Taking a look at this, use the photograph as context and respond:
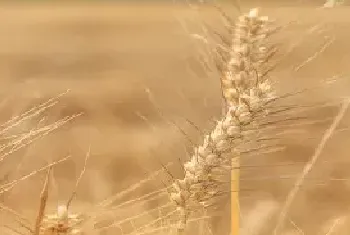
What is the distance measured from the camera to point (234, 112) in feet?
1.27

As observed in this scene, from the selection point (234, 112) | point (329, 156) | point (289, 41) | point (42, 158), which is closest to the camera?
point (234, 112)

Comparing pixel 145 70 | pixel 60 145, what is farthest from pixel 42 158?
pixel 145 70

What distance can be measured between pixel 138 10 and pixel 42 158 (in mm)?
328

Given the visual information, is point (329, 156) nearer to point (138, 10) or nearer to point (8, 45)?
point (138, 10)

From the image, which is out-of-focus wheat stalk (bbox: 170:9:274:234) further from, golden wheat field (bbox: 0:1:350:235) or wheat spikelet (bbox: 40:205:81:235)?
golden wheat field (bbox: 0:1:350:235)

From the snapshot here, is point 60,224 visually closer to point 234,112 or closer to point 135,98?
point 234,112

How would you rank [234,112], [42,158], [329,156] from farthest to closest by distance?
[329,156] < [42,158] < [234,112]

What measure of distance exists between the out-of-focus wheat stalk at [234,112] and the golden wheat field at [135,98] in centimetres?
30

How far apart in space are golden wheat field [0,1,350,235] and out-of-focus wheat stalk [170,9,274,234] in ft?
1.00

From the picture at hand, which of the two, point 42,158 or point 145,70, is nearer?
point 42,158

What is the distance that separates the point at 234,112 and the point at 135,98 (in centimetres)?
58

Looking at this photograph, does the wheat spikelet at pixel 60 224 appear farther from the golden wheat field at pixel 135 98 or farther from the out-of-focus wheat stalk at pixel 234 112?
the golden wheat field at pixel 135 98

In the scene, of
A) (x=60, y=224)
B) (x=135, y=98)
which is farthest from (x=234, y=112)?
(x=135, y=98)

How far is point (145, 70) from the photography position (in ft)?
3.21
